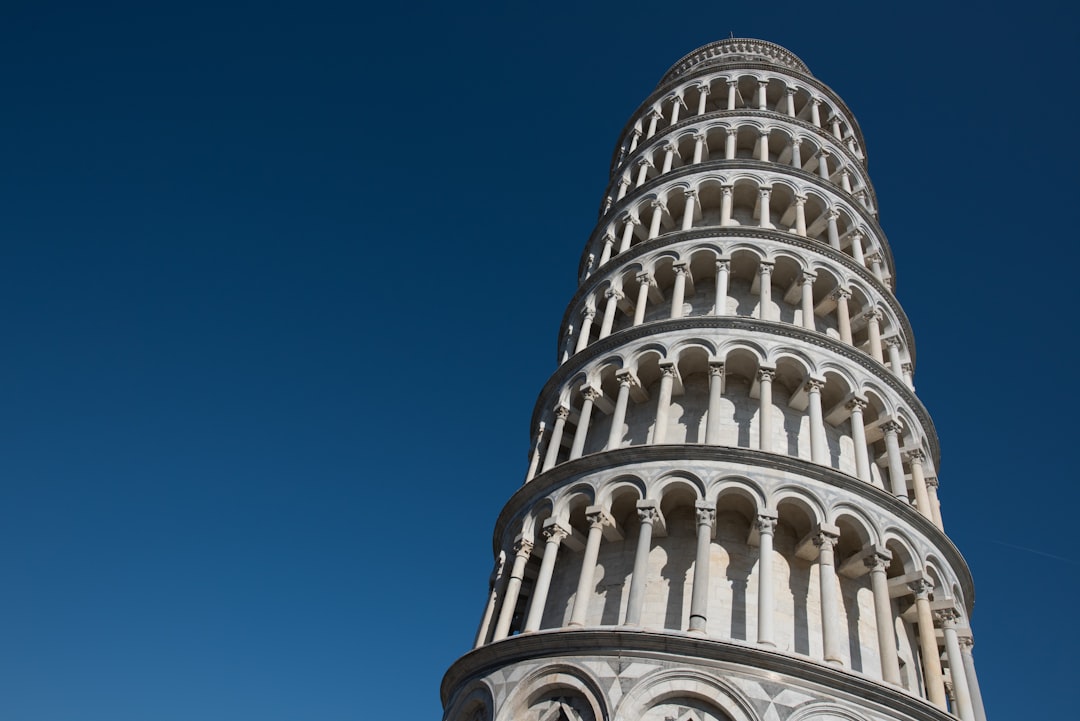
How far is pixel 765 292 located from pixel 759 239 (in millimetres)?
2283

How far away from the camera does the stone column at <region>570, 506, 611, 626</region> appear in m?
16.2

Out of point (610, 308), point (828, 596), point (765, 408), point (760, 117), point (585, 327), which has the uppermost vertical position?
point (760, 117)

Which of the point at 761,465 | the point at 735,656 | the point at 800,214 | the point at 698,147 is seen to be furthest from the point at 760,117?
the point at 735,656

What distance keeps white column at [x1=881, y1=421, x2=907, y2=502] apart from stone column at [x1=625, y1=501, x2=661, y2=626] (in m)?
5.52

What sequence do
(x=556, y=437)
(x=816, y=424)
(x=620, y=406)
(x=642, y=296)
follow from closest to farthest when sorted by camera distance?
(x=816, y=424) → (x=620, y=406) → (x=556, y=437) → (x=642, y=296)

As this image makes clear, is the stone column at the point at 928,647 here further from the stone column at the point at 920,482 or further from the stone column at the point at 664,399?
the stone column at the point at 664,399

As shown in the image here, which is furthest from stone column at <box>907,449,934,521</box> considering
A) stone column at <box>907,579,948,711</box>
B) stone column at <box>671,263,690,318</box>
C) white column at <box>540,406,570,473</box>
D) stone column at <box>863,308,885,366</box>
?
white column at <box>540,406,570,473</box>

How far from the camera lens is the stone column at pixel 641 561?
15.4 metres

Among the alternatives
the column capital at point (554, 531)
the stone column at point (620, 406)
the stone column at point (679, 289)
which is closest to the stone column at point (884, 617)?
the stone column at point (620, 406)

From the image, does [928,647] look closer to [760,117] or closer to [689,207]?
[689,207]

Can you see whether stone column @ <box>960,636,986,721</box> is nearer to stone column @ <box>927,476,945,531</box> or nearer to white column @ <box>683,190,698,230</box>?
stone column @ <box>927,476,945,531</box>

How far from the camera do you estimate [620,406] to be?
20422mm

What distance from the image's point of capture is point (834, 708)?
13938 millimetres

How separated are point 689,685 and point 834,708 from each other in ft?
7.86
